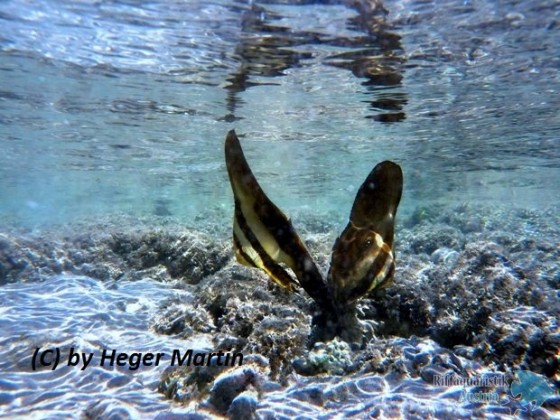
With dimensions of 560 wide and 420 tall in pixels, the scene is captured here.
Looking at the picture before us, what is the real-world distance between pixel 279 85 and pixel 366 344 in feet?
32.5

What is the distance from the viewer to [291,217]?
8.61 metres

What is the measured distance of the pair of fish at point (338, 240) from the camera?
387 centimetres

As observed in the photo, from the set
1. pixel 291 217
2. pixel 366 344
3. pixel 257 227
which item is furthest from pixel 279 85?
pixel 366 344

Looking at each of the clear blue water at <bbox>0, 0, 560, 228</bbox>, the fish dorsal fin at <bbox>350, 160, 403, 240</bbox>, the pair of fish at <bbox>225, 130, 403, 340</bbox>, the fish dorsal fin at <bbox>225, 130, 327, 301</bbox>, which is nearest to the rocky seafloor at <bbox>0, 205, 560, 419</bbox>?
the pair of fish at <bbox>225, 130, 403, 340</bbox>

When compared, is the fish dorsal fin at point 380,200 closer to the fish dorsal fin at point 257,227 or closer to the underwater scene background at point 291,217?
the fish dorsal fin at point 257,227

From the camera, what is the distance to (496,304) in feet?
18.0

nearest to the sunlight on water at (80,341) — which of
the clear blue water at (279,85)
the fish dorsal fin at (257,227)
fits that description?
the fish dorsal fin at (257,227)

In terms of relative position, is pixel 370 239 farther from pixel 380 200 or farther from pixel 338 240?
pixel 380 200

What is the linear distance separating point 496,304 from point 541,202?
5366cm

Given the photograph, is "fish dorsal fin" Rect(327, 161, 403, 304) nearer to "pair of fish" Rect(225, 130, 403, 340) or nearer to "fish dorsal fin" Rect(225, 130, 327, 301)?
"pair of fish" Rect(225, 130, 403, 340)

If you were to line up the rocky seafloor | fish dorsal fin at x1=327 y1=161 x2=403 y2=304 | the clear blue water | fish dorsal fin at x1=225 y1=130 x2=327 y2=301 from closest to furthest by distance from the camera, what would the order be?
the rocky seafloor
fish dorsal fin at x1=225 y1=130 x2=327 y2=301
fish dorsal fin at x1=327 y1=161 x2=403 y2=304
the clear blue water

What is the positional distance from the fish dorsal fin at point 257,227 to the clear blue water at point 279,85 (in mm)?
5779

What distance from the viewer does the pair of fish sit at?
12.7 ft

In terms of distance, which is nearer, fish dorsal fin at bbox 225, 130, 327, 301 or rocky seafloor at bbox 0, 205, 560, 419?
rocky seafloor at bbox 0, 205, 560, 419
